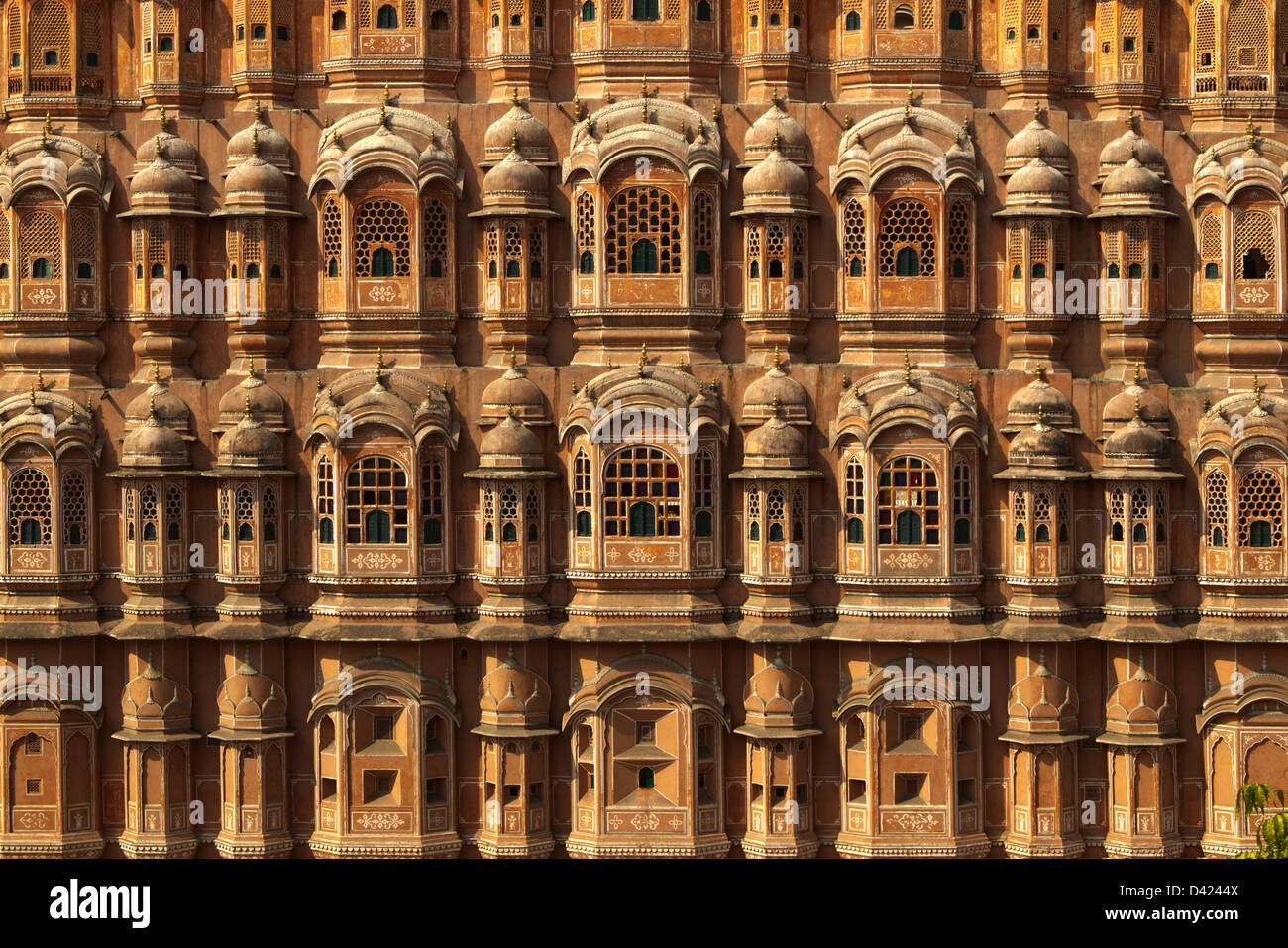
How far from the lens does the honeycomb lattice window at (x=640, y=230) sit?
132ft

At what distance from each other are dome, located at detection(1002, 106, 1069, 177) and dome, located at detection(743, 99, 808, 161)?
13.4 feet

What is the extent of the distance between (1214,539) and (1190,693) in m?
3.07

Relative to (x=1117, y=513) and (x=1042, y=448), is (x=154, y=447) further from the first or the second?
(x=1117, y=513)

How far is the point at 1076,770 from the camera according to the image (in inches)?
1575

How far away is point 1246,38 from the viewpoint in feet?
134

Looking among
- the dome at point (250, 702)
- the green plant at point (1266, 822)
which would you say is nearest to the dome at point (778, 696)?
the green plant at point (1266, 822)

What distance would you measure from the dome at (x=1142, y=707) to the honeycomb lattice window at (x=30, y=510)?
21.5 metres

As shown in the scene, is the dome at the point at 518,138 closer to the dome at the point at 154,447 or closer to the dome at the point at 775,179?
the dome at the point at 775,179

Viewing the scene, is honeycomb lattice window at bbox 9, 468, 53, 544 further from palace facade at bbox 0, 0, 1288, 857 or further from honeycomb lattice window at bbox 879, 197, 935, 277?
honeycomb lattice window at bbox 879, 197, 935, 277

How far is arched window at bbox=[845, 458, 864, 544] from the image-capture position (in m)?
39.8

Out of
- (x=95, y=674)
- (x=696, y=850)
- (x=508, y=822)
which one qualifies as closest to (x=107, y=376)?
(x=95, y=674)

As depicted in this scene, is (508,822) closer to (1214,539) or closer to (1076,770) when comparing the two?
(1076,770)

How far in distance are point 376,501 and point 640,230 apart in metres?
7.51

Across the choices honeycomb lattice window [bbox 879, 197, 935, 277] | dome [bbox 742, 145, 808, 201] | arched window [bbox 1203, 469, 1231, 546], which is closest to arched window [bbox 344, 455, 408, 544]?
dome [bbox 742, 145, 808, 201]
